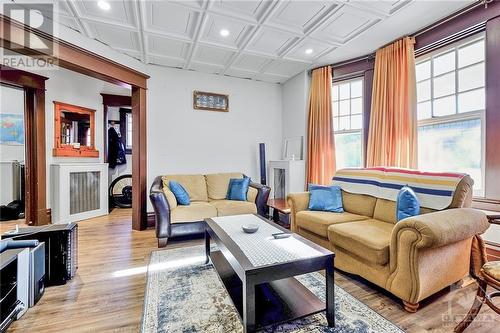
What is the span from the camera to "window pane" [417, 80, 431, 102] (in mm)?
2938

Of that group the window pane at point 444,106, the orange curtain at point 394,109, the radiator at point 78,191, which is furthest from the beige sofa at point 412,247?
the radiator at point 78,191

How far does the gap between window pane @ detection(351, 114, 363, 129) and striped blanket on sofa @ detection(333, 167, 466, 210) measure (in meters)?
1.02

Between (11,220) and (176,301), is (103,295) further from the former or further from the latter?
(11,220)

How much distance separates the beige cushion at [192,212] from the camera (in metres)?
3.08

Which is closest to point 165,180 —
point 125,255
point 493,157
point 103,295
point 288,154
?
point 125,255

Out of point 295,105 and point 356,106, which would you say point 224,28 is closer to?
point 295,105

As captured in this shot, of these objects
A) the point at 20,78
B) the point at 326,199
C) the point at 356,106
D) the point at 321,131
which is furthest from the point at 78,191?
the point at 356,106

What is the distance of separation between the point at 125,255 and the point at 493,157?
13.0ft

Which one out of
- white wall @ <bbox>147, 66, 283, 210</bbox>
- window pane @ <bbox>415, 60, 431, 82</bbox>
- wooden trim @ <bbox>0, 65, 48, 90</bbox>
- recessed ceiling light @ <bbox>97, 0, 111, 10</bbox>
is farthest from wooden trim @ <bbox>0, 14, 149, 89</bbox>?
window pane @ <bbox>415, 60, 431, 82</bbox>

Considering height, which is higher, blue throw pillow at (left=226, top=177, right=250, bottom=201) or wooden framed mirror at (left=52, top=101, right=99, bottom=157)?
wooden framed mirror at (left=52, top=101, right=99, bottom=157)

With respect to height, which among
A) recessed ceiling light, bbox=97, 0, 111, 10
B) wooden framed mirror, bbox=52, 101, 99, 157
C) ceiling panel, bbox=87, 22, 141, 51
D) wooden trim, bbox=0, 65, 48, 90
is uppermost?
ceiling panel, bbox=87, 22, 141, 51

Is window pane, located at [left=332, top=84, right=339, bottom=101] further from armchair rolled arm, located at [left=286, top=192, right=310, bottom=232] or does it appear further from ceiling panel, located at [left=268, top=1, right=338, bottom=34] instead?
armchair rolled arm, located at [left=286, top=192, right=310, bottom=232]

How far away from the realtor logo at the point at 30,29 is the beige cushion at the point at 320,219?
3415 mm

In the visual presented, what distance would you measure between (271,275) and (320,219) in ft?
4.25
